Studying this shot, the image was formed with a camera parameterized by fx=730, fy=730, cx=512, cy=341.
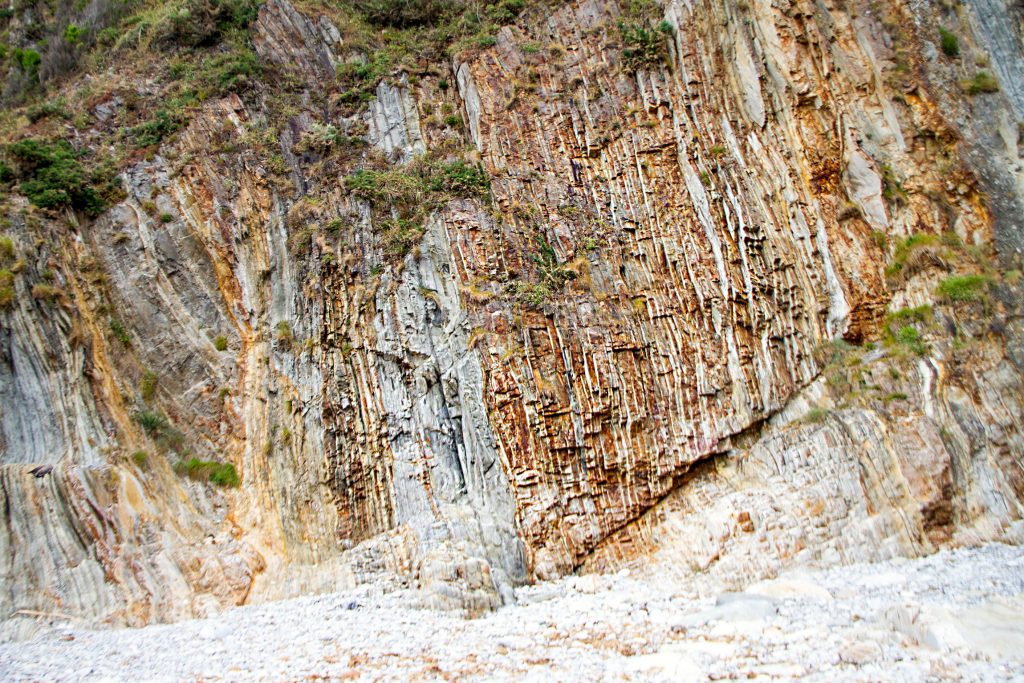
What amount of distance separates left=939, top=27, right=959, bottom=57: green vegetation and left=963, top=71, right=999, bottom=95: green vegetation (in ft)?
2.54

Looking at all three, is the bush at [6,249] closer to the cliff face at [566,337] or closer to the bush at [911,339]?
the cliff face at [566,337]

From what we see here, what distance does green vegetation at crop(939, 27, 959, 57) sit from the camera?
1554 cm

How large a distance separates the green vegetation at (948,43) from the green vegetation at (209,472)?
57.3 ft

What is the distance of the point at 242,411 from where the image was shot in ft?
52.7

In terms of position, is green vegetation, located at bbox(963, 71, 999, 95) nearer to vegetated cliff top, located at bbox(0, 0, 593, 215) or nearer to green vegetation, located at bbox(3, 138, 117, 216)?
vegetated cliff top, located at bbox(0, 0, 593, 215)

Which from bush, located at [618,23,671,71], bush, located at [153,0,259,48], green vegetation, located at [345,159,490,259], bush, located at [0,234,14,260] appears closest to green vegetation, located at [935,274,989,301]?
bush, located at [618,23,671,71]

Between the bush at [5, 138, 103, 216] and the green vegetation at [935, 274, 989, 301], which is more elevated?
the bush at [5, 138, 103, 216]

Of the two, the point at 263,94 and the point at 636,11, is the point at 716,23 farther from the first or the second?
the point at 263,94

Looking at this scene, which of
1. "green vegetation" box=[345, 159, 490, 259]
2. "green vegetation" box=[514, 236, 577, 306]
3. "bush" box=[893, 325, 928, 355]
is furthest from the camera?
"green vegetation" box=[345, 159, 490, 259]

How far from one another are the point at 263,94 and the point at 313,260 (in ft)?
21.8

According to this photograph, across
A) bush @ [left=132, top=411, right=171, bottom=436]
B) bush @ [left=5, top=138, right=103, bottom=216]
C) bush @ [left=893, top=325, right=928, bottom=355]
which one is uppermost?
bush @ [left=5, top=138, right=103, bottom=216]

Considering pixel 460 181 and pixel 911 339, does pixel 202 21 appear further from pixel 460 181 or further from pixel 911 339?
pixel 911 339

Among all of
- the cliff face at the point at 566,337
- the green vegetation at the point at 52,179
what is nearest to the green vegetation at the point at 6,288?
the cliff face at the point at 566,337

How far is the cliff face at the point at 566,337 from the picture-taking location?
12516 millimetres
